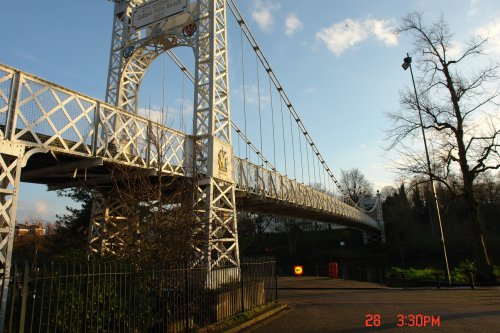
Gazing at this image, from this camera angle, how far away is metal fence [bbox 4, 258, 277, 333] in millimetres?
5879

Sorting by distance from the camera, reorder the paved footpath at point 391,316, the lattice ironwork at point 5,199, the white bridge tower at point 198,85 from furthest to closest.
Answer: the white bridge tower at point 198,85
the paved footpath at point 391,316
the lattice ironwork at point 5,199

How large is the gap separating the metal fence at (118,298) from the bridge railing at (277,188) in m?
8.56

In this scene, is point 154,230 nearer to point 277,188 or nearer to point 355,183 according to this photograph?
point 277,188

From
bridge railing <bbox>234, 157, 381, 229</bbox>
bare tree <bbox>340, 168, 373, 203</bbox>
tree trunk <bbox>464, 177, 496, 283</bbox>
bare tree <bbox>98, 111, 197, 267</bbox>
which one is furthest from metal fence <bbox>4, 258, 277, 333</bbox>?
bare tree <bbox>340, 168, 373, 203</bbox>

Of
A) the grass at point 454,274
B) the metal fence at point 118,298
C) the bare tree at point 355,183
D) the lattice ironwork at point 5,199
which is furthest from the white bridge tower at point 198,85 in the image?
the bare tree at point 355,183

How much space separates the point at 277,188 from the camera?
2506 centimetres

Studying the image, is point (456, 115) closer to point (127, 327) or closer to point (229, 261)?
point (229, 261)

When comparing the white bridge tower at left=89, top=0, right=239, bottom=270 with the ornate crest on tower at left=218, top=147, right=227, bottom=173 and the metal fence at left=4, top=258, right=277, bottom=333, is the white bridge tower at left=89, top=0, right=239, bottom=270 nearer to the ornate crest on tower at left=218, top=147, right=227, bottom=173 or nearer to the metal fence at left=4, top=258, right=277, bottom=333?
the ornate crest on tower at left=218, top=147, right=227, bottom=173

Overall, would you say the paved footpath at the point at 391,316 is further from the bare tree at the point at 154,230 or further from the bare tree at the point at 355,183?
the bare tree at the point at 355,183

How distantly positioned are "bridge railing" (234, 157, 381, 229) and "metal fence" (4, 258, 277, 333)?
28.1ft

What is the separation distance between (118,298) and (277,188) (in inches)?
725

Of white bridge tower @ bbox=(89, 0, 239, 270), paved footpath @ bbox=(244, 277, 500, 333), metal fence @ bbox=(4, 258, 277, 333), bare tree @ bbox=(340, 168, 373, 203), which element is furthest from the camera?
bare tree @ bbox=(340, 168, 373, 203)

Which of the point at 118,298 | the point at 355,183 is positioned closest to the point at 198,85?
the point at 118,298

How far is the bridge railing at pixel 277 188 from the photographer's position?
64.7ft
